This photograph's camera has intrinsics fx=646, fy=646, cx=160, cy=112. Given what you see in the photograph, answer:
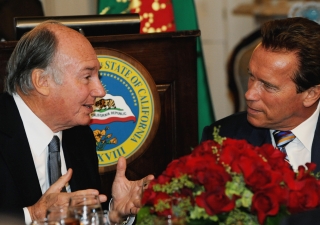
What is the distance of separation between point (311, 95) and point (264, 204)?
1.28m

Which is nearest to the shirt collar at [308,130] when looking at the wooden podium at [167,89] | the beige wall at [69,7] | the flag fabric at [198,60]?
the wooden podium at [167,89]

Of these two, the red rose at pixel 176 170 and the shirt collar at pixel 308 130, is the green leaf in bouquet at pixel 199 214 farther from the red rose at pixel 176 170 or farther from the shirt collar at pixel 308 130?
the shirt collar at pixel 308 130

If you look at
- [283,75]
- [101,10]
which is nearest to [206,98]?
[101,10]

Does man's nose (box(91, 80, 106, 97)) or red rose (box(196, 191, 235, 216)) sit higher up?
red rose (box(196, 191, 235, 216))

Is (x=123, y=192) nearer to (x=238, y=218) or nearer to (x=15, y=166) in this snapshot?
(x=15, y=166)

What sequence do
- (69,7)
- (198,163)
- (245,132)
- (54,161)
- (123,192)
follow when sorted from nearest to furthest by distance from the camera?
(198,163) → (123,192) → (54,161) → (245,132) → (69,7)

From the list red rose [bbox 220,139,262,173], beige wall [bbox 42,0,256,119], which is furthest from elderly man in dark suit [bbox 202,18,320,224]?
beige wall [bbox 42,0,256,119]

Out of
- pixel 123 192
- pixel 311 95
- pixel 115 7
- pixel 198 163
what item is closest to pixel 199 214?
pixel 198 163

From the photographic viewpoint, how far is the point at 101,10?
4.25 meters

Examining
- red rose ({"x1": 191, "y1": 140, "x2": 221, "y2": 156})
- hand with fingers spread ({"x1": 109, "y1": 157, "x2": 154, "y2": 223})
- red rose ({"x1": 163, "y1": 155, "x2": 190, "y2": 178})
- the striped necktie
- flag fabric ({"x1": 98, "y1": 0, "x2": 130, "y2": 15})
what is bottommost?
hand with fingers spread ({"x1": 109, "y1": 157, "x2": 154, "y2": 223})

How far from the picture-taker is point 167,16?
14.0ft

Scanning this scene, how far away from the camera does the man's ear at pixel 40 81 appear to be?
2621 mm

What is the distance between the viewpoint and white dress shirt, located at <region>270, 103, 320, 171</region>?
8.96 feet

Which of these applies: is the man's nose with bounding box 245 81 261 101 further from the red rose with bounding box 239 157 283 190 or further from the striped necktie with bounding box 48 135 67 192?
the red rose with bounding box 239 157 283 190
